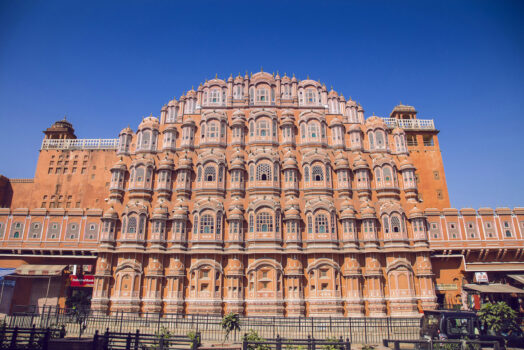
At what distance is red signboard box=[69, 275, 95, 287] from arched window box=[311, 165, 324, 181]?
25.9m

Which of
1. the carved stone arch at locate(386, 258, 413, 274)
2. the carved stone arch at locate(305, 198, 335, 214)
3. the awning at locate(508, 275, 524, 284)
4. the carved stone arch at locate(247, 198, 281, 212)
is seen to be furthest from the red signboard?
the awning at locate(508, 275, 524, 284)

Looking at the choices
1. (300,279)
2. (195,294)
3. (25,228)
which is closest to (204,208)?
(195,294)

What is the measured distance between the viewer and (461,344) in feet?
49.5

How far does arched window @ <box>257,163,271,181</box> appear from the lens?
131ft

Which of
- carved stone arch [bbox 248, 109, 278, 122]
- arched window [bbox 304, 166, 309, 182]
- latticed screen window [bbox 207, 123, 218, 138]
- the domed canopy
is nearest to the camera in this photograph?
arched window [bbox 304, 166, 309, 182]

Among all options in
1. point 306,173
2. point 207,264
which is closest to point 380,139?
point 306,173

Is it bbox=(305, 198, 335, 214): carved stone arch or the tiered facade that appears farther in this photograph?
bbox=(305, 198, 335, 214): carved stone arch

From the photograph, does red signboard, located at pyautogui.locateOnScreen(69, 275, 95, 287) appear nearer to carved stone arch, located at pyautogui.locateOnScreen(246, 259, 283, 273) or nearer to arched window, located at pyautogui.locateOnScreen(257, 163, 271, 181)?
carved stone arch, located at pyautogui.locateOnScreen(246, 259, 283, 273)

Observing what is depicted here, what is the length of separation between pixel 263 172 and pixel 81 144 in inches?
1020

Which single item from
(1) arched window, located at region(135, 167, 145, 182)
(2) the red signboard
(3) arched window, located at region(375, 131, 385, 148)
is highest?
(3) arched window, located at region(375, 131, 385, 148)

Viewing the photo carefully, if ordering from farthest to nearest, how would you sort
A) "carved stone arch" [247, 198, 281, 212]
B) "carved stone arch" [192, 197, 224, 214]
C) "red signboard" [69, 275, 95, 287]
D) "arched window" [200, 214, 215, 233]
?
1. "red signboard" [69, 275, 95, 287]
2. "carved stone arch" [192, 197, 224, 214]
3. "carved stone arch" [247, 198, 281, 212]
4. "arched window" [200, 214, 215, 233]

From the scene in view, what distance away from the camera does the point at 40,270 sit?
36906mm

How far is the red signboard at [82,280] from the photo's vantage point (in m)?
38.2

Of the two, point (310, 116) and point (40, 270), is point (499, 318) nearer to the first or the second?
point (310, 116)
